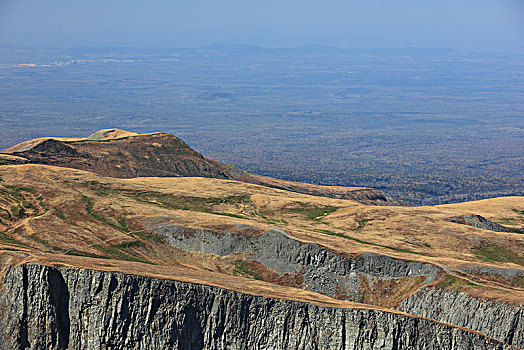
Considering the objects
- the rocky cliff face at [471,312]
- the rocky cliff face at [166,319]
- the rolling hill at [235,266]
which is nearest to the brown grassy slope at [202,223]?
the rolling hill at [235,266]

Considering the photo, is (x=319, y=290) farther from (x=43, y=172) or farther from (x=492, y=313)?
(x=43, y=172)

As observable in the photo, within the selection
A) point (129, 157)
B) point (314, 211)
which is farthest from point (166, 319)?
point (129, 157)

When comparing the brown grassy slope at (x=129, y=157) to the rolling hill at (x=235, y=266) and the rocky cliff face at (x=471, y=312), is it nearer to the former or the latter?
the rolling hill at (x=235, y=266)

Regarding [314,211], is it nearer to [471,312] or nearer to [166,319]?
[471,312]

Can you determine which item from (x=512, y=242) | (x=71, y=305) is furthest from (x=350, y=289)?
(x=71, y=305)

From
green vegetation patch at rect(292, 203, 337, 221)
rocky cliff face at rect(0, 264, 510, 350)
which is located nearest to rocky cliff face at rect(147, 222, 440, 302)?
green vegetation patch at rect(292, 203, 337, 221)

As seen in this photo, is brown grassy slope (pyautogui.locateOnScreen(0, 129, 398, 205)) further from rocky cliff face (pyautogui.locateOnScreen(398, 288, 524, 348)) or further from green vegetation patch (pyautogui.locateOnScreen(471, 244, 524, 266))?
rocky cliff face (pyautogui.locateOnScreen(398, 288, 524, 348))
